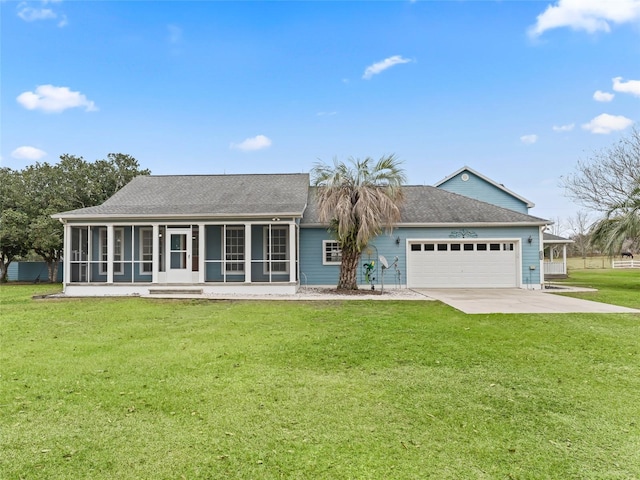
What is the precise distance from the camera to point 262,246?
15.2m

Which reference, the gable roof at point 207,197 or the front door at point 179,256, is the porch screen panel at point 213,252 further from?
the gable roof at point 207,197

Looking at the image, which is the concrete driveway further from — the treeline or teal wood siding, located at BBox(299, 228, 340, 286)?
the treeline

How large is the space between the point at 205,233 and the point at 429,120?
13.1m

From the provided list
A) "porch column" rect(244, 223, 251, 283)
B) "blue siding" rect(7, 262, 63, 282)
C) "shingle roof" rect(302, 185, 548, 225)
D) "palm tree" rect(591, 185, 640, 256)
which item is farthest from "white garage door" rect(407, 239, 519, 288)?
"blue siding" rect(7, 262, 63, 282)

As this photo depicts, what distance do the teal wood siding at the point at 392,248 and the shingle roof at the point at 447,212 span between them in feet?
1.18

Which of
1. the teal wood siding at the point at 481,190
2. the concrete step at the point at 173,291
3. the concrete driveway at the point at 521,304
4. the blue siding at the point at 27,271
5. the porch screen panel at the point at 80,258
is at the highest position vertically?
the teal wood siding at the point at 481,190

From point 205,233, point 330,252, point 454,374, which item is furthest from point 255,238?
point 454,374

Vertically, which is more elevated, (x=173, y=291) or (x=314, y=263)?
(x=314, y=263)

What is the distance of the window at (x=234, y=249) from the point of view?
15.1m

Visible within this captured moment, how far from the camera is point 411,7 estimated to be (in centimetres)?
1338

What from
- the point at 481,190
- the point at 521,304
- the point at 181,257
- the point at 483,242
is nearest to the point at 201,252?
the point at 181,257

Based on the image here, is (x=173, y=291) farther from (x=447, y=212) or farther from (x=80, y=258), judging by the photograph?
(x=447, y=212)

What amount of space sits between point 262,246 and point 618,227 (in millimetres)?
17065

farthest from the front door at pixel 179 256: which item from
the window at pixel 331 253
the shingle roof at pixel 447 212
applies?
the window at pixel 331 253
